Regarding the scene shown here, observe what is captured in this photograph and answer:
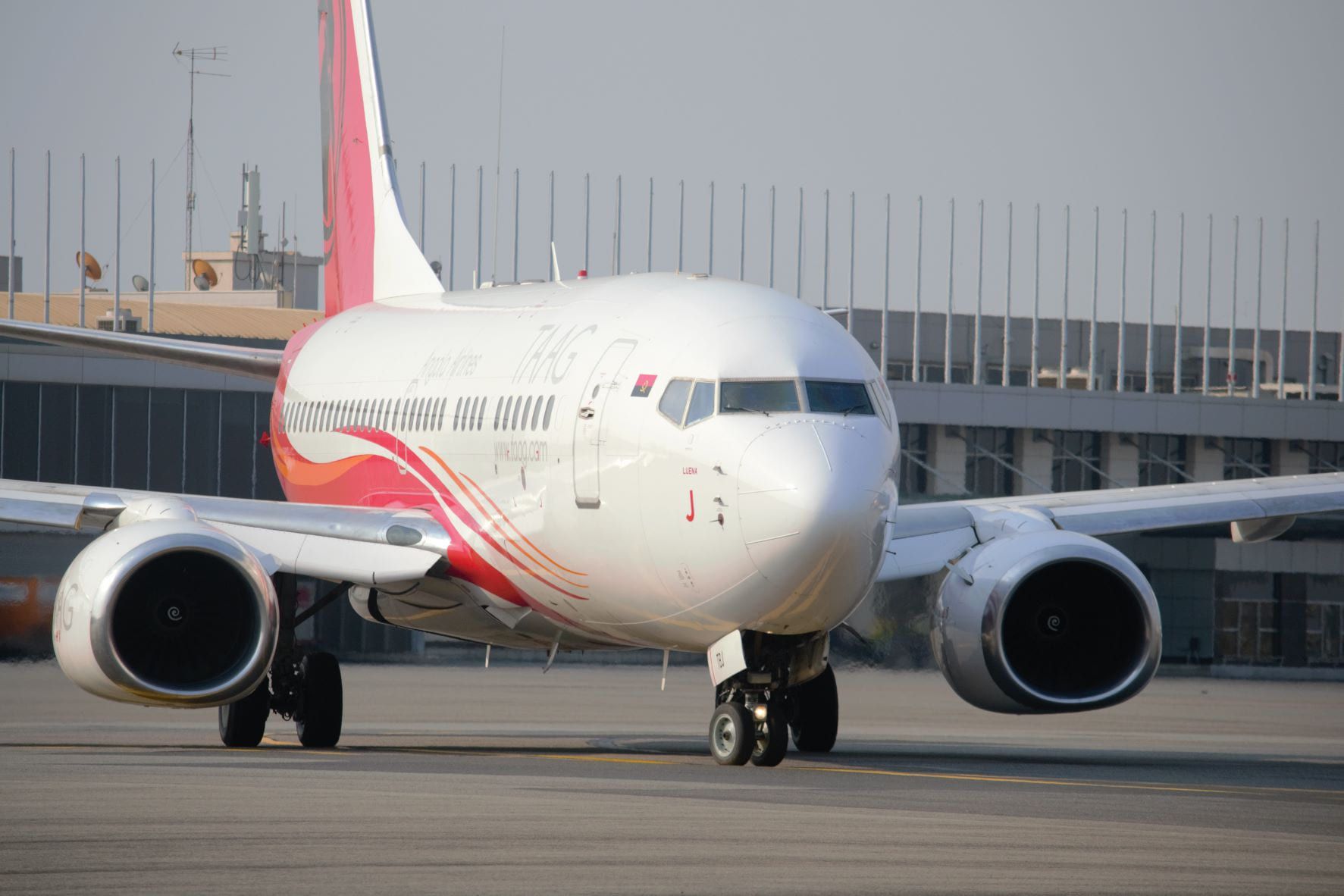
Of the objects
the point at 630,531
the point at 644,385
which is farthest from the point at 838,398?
the point at 630,531

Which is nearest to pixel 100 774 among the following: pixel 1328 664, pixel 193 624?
pixel 193 624

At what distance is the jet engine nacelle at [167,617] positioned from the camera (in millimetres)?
16750

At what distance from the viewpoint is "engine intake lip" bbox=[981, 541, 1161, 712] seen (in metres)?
17.9

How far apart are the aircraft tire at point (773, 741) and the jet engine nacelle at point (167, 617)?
391cm

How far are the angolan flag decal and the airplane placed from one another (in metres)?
0.03

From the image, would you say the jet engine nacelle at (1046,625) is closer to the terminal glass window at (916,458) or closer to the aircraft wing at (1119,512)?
the aircraft wing at (1119,512)

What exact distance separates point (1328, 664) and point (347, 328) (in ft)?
92.3

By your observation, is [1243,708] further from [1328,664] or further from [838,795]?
[838,795]

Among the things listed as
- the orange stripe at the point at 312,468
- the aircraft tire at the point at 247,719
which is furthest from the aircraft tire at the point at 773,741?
the orange stripe at the point at 312,468

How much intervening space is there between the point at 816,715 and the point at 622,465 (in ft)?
13.6

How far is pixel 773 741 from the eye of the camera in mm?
16156

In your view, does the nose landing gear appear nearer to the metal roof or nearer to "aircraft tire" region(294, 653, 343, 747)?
"aircraft tire" region(294, 653, 343, 747)

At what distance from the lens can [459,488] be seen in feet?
64.9

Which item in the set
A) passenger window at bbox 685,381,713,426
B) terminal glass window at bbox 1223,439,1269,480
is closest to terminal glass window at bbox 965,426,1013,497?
terminal glass window at bbox 1223,439,1269,480
